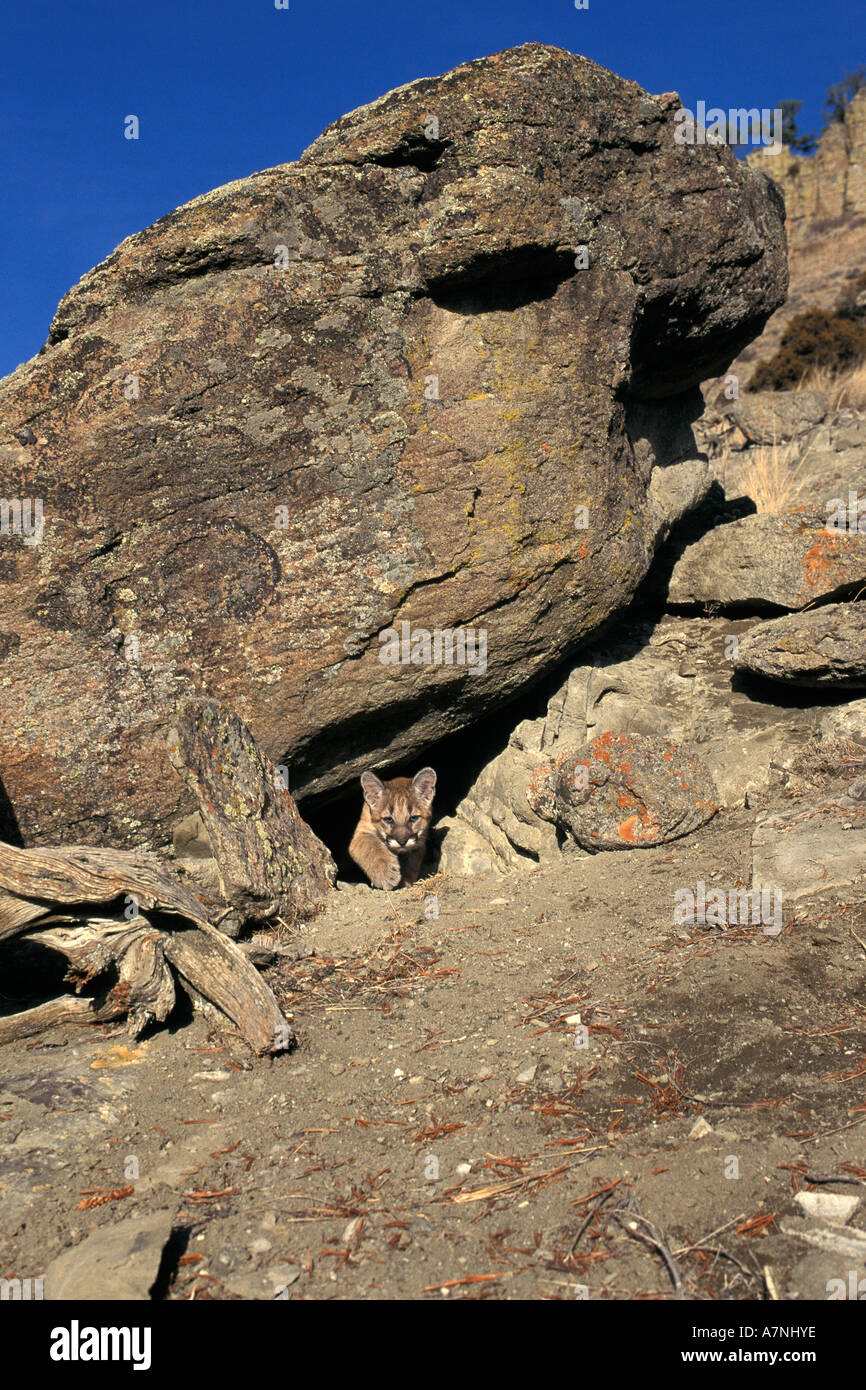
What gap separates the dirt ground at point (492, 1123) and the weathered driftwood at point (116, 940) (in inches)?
5.2

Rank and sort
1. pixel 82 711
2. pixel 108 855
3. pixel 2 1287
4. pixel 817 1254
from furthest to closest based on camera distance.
Answer: 1. pixel 82 711
2. pixel 108 855
3. pixel 2 1287
4. pixel 817 1254

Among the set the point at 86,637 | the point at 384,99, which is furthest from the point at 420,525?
the point at 384,99

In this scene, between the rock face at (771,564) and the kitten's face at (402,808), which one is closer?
the rock face at (771,564)

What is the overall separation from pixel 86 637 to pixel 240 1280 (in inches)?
158

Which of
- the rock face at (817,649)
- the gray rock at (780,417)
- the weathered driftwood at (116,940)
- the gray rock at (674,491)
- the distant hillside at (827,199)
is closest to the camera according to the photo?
the weathered driftwood at (116,940)

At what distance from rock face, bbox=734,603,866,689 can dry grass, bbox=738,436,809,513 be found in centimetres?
237

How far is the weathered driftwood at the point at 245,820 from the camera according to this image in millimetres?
4965

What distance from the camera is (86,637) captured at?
5645 millimetres

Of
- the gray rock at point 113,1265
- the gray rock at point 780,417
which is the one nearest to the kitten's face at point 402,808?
the gray rock at point 113,1265

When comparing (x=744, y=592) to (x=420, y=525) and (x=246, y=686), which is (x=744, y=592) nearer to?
(x=420, y=525)

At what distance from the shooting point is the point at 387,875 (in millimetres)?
7594

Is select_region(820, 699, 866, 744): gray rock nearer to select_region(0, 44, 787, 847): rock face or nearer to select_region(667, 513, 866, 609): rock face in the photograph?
select_region(667, 513, 866, 609): rock face

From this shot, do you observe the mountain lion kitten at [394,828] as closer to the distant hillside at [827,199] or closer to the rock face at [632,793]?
the rock face at [632,793]

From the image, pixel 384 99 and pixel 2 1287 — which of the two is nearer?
pixel 2 1287
